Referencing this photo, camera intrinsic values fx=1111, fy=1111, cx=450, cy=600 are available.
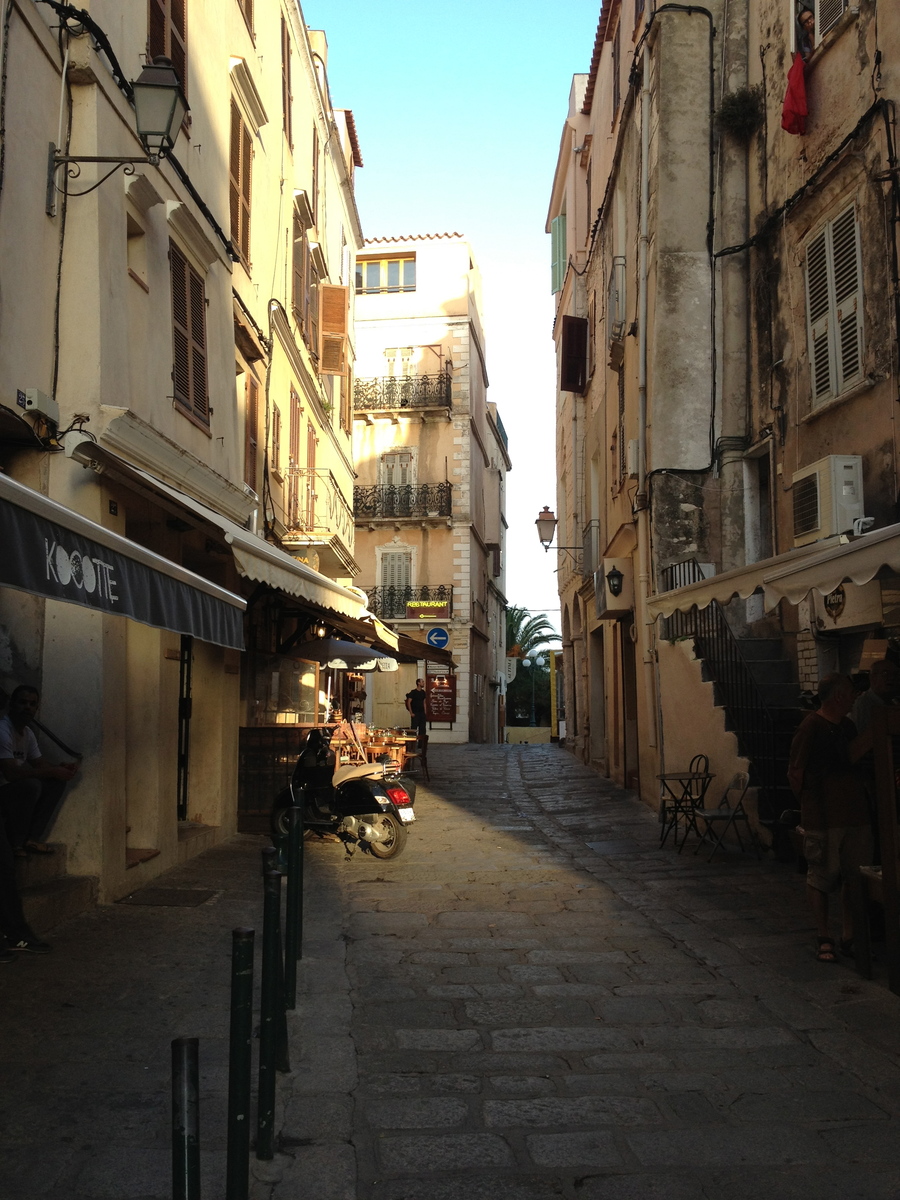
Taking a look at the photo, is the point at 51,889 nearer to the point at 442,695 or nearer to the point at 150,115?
the point at 150,115

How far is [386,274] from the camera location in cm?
4147

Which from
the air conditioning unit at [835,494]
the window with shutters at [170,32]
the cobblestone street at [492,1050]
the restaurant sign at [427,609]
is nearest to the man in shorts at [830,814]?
the cobblestone street at [492,1050]

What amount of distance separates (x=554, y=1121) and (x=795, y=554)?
16.5 ft

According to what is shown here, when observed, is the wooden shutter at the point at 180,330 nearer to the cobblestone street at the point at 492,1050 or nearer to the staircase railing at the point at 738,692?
the cobblestone street at the point at 492,1050

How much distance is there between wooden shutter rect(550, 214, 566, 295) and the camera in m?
30.9

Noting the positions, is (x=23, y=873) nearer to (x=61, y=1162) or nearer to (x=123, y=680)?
(x=123, y=680)

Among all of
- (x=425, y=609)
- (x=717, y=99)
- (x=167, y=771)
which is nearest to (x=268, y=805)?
(x=167, y=771)

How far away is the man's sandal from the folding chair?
3.57 meters

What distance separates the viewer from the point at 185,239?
11.0m

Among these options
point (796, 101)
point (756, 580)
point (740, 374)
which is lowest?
point (756, 580)

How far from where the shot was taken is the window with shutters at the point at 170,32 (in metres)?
10.1

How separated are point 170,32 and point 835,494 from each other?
7.59 m

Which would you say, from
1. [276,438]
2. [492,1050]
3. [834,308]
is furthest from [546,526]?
[492,1050]

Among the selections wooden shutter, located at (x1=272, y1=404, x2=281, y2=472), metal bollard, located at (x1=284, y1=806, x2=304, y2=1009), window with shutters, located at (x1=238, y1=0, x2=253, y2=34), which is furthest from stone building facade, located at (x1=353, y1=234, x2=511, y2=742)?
metal bollard, located at (x1=284, y1=806, x2=304, y2=1009)
